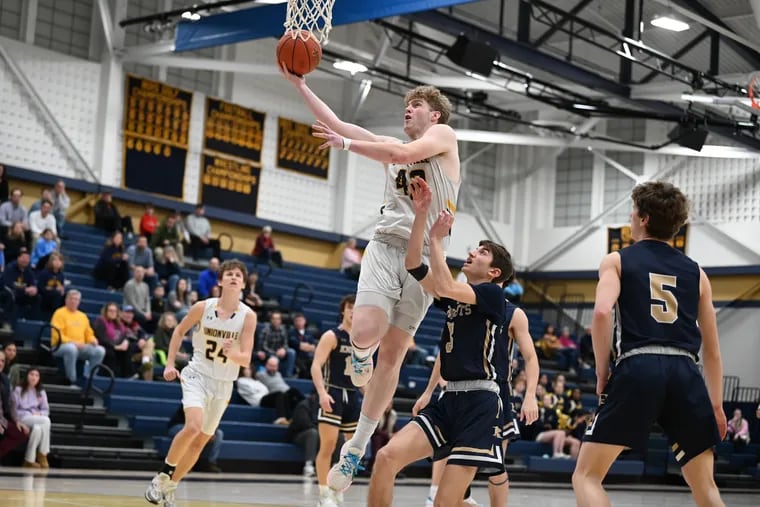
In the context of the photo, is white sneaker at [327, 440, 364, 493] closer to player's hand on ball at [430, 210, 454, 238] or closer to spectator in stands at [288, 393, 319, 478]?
player's hand on ball at [430, 210, 454, 238]

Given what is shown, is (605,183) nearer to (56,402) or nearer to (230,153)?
(230,153)

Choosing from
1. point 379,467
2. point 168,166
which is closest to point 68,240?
point 168,166

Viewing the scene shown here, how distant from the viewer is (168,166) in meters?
24.3

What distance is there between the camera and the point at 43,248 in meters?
17.9

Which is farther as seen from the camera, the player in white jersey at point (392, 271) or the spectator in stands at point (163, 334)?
the spectator in stands at point (163, 334)

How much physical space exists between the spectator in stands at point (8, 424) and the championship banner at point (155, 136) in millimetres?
10354

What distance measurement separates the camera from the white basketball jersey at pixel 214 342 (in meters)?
9.05

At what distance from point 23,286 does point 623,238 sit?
58.8ft

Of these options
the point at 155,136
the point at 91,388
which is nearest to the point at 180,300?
the point at 91,388

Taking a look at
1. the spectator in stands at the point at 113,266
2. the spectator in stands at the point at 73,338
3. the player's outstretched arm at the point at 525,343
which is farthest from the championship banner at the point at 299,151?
the player's outstretched arm at the point at 525,343

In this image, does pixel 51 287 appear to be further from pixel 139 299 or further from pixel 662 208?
pixel 662 208

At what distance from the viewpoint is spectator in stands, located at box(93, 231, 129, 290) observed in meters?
19.2

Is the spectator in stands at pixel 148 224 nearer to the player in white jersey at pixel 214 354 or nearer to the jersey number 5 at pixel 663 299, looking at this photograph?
the player in white jersey at pixel 214 354

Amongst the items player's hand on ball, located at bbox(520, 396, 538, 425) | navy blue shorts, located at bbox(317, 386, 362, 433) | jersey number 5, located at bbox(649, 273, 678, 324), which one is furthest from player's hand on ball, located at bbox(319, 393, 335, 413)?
jersey number 5, located at bbox(649, 273, 678, 324)
